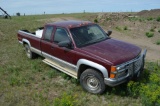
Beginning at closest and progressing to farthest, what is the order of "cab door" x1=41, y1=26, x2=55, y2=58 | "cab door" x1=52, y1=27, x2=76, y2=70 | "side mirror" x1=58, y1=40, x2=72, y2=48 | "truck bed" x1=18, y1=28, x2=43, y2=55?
"side mirror" x1=58, y1=40, x2=72, y2=48 → "cab door" x1=52, y1=27, x2=76, y2=70 → "cab door" x1=41, y1=26, x2=55, y2=58 → "truck bed" x1=18, y1=28, x2=43, y2=55

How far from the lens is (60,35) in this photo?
6652mm

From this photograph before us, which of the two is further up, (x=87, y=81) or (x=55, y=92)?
(x=87, y=81)

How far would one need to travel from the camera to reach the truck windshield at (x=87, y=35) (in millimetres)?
6160

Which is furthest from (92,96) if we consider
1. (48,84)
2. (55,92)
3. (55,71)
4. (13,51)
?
(13,51)

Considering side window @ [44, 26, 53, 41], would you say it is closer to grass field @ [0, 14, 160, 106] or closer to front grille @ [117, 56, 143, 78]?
grass field @ [0, 14, 160, 106]

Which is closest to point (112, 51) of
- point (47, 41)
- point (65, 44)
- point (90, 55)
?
point (90, 55)

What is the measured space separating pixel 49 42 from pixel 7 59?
11.0 ft

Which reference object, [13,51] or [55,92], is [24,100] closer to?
[55,92]

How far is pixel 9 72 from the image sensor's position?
7.77 metres

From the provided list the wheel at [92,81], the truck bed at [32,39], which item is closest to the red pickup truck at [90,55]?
the wheel at [92,81]

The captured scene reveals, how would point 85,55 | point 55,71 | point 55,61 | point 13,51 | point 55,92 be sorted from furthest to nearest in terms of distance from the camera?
point 13,51 < point 55,71 < point 55,61 < point 55,92 < point 85,55

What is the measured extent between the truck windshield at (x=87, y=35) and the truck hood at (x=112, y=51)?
261 millimetres

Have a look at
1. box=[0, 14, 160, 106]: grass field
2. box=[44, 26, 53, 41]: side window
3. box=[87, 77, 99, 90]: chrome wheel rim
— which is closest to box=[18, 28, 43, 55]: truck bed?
box=[44, 26, 53, 41]: side window

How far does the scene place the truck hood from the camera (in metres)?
5.20
